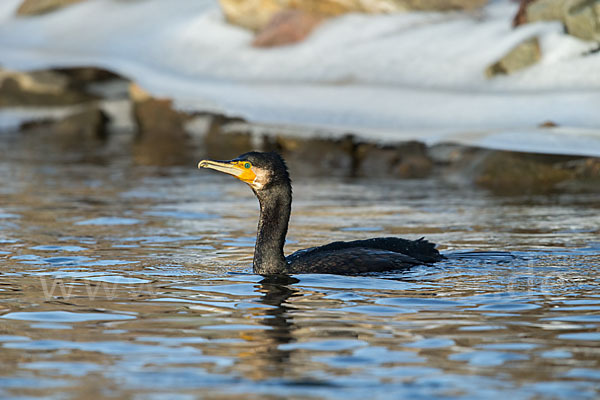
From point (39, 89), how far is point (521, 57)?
11936 mm

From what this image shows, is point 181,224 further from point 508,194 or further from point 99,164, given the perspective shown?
point 99,164

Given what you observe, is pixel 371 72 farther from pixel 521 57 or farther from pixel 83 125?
pixel 83 125

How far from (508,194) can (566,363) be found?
794 cm

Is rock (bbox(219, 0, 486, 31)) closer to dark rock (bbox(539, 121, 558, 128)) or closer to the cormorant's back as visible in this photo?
dark rock (bbox(539, 121, 558, 128))

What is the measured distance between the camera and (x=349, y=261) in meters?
8.44

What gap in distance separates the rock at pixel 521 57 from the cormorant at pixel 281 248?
766 centimetres

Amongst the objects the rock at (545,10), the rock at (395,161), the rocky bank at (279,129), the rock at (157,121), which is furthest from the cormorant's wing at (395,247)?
the rock at (157,121)

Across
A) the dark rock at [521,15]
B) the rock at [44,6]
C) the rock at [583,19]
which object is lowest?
the rock at [583,19]

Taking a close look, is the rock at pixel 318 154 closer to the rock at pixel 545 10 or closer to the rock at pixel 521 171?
the rock at pixel 521 171

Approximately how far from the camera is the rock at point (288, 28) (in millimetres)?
19469

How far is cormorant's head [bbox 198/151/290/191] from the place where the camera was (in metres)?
8.52

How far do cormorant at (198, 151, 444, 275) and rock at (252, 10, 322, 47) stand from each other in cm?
1100

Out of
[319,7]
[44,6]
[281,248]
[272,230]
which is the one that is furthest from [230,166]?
[44,6]

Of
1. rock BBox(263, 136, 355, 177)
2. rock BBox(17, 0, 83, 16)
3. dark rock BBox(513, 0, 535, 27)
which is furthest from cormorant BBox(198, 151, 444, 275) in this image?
rock BBox(17, 0, 83, 16)
